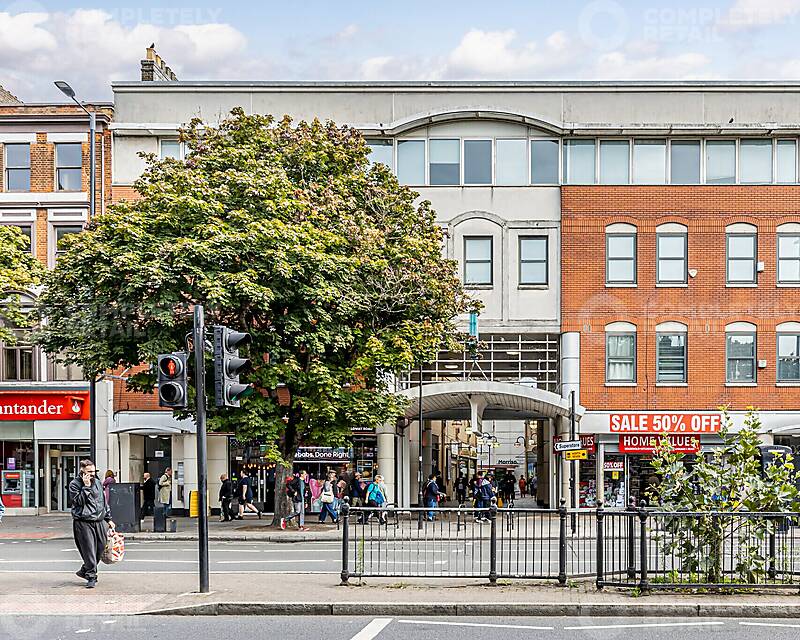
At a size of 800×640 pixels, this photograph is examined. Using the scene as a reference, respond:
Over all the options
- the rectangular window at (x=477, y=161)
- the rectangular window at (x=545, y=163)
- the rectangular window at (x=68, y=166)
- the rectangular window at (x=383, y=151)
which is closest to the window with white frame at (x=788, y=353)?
the rectangular window at (x=545, y=163)

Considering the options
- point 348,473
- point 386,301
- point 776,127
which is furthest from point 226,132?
point 776,127

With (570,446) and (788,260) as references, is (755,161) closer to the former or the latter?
(788,260)

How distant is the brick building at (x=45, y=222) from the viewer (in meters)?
35.6

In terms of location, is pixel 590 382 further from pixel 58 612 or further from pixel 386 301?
pixel 58 612

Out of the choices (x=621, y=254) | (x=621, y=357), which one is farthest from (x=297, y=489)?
(x=621, y=254)

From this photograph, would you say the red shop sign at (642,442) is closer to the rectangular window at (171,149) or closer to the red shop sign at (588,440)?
the red shop sign at (588,440)

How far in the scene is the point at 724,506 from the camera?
13.6 meters

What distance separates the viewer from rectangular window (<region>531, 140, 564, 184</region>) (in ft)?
117

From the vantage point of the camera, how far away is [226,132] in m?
29.2

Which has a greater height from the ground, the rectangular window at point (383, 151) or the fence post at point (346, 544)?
the rectangular window at point (383, 151)

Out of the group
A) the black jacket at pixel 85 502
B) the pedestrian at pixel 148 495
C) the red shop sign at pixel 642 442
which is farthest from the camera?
the red shop sign at pixel 642 442

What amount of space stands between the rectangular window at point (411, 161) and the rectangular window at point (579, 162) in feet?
15.1

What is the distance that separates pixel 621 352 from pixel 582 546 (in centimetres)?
2144

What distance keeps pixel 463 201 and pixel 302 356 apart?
394 inches
